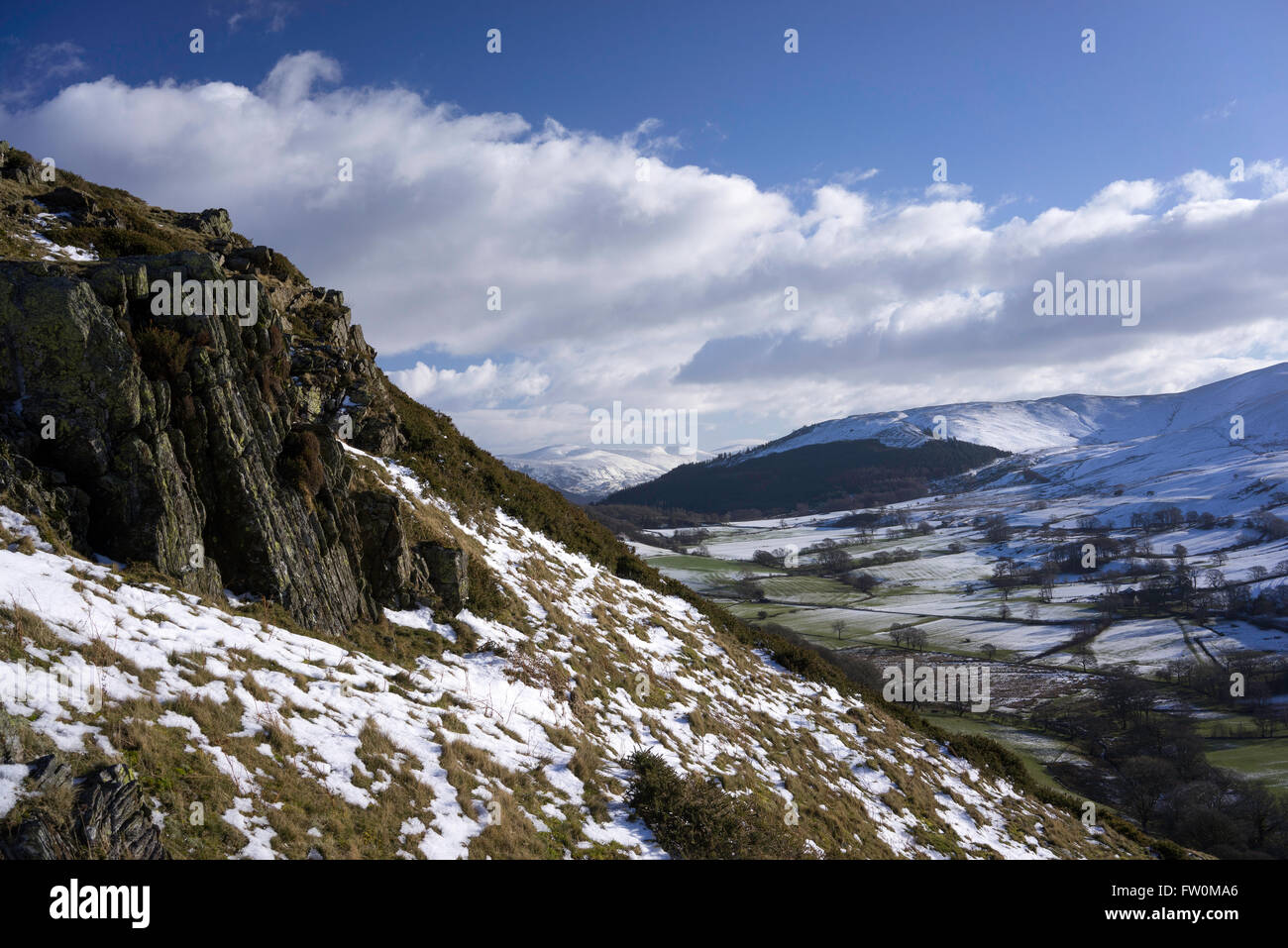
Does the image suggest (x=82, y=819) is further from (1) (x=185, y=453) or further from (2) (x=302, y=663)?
(1) (x=185, y=453)

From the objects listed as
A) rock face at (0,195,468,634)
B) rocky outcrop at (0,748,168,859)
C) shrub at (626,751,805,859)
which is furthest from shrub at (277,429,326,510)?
shrub at (626,751,805,859)

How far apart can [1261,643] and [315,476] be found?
7680 inches

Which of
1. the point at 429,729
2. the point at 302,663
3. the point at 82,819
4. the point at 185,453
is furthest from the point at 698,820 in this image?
the point at 185,453

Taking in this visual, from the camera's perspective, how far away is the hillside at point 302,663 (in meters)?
7.71

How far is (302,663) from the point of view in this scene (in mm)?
11477

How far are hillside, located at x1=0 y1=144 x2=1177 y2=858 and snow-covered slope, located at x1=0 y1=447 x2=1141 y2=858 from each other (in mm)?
57

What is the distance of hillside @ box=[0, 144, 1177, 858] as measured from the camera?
25.3ft

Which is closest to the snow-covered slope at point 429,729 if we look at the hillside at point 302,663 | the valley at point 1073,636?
the hillside at point 302,663

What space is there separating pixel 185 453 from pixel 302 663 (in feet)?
18.3

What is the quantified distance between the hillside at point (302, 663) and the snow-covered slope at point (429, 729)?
2.2 inches
